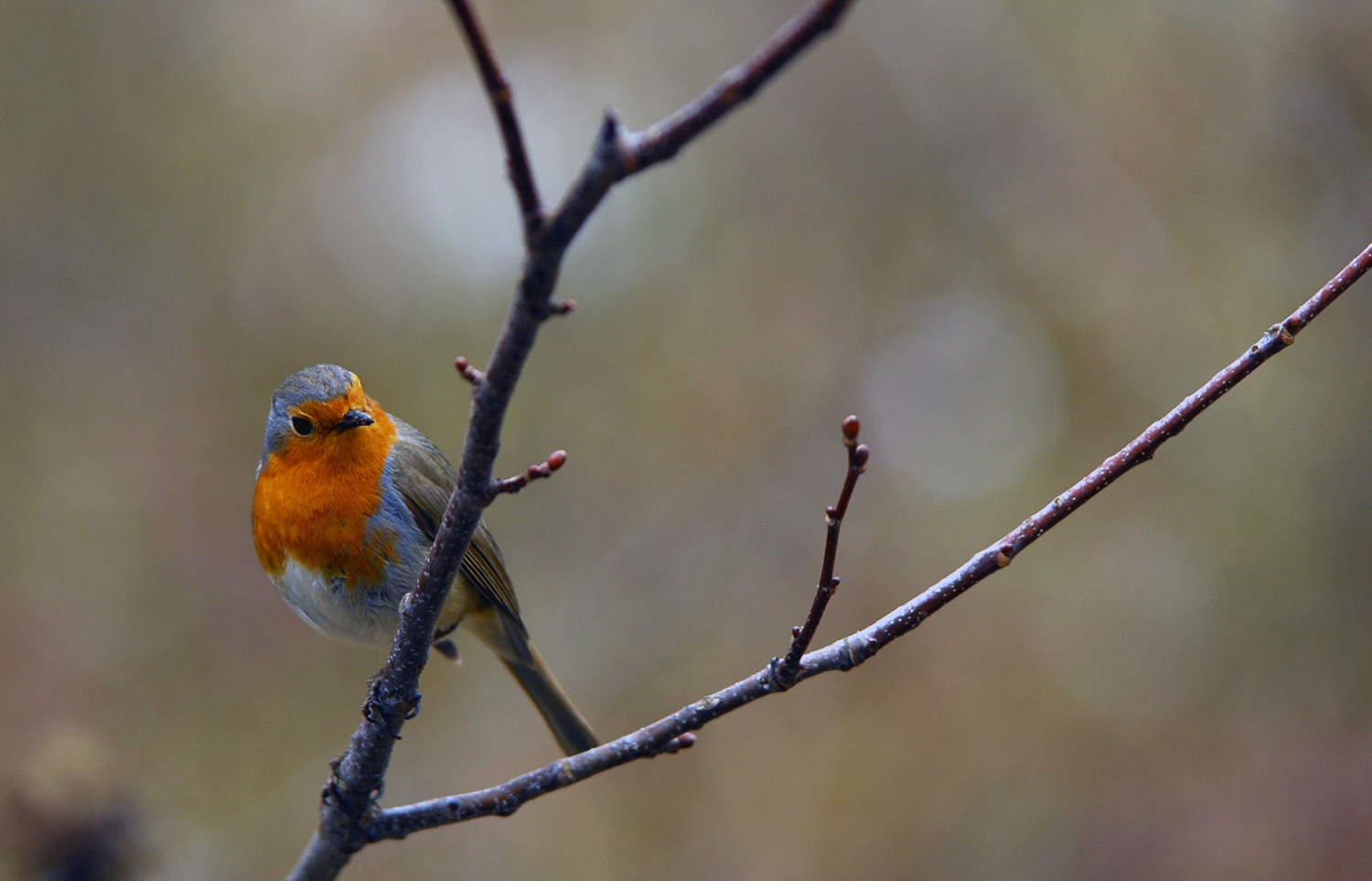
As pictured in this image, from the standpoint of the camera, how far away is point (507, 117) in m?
1.17

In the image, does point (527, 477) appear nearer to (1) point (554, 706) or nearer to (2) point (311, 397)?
(2) point (311, 397)

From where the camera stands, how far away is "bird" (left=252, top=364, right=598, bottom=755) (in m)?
3.18

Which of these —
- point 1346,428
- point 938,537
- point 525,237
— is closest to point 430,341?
point 938,537

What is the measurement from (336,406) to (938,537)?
14.1ft

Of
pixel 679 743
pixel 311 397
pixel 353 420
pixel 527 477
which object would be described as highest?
pixel 311 397

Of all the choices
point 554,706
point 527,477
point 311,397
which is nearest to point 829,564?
point 527,477

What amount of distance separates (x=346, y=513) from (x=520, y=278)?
2.02 meters

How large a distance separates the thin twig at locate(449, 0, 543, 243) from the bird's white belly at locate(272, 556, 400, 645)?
2.20m

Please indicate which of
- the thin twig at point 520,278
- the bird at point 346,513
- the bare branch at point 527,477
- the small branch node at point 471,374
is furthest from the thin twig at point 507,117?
the bird at point 346,513

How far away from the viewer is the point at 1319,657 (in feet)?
17.8

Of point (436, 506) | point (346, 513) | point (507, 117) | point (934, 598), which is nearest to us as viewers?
point (507, 117)

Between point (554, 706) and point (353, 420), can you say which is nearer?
point (353, 420)

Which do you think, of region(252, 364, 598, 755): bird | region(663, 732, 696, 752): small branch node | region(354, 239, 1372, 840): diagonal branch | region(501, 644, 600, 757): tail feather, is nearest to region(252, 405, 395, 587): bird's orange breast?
region(252, 364, 598, 755): bird

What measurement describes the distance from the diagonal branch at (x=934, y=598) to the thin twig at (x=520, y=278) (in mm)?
139
